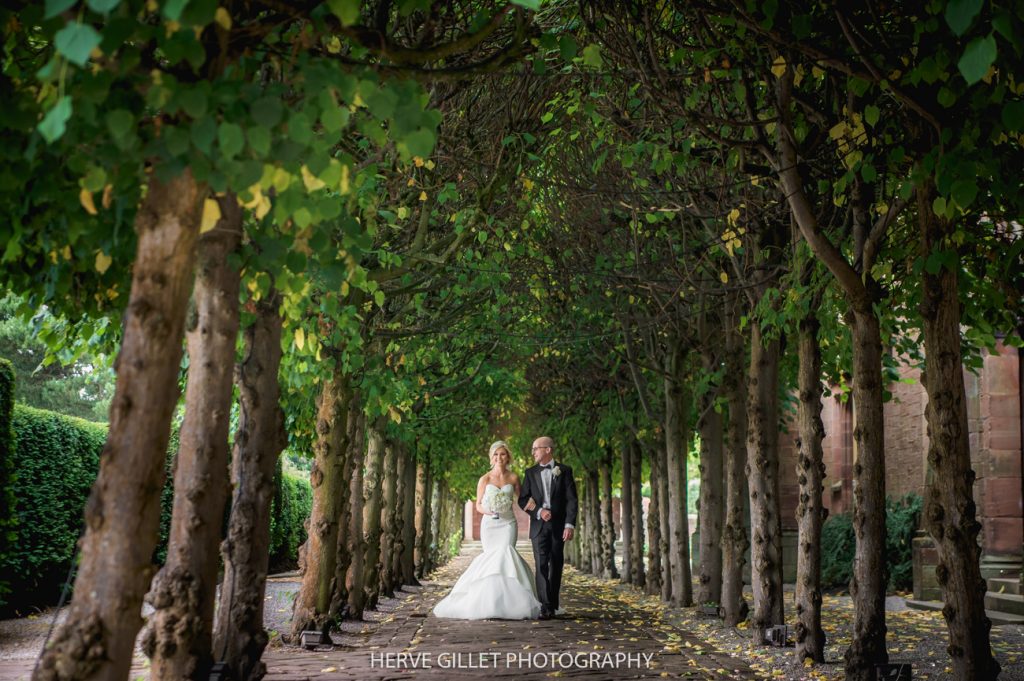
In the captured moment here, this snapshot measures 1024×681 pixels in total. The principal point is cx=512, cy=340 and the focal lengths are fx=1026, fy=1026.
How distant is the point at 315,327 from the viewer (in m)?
9.87

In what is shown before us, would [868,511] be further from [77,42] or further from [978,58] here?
[77,42]

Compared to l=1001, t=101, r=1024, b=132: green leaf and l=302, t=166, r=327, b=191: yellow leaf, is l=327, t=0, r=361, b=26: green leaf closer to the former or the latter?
l=302, t=166, r=327, b=191: yellow leaf

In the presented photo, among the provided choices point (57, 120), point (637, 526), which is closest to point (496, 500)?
point (637, 526)

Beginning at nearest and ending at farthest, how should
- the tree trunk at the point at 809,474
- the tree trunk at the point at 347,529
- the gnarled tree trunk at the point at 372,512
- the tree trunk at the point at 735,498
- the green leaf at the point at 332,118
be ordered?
the green leaf at the point at 332,118 < the tree trunk at the point at 809,474 < the tree trunk at the point at 347,529 < the tree trunk at the point at 735,498 < the gnarled tree trunk at the point at 372,512

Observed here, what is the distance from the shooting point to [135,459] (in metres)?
3.68

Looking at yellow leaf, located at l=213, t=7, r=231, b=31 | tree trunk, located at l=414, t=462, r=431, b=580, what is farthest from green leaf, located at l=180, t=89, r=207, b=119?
tree trunk, located at l=414, t=462, r=431, b=580

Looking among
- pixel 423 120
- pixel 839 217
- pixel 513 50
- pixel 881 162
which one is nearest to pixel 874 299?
pixel 881 162

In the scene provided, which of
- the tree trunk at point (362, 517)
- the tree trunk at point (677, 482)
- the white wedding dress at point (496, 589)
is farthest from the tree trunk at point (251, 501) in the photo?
the tree trunk at point (677, 482)

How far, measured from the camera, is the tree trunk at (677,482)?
16656 millimetres

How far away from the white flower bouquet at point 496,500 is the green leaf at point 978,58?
1225cm

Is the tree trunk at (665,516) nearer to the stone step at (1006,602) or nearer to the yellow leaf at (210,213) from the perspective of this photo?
the stone step at (1006,602)

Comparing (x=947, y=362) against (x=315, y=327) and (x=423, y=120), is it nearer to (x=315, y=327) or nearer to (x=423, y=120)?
(x=423, y=120)

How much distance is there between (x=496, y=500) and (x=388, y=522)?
519 cm

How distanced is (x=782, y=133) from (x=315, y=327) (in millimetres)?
4637
